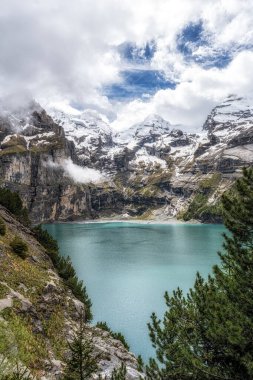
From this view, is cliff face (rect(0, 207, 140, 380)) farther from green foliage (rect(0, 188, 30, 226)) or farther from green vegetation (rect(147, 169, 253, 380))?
green foliage (rect(0, 188, 30, 226))

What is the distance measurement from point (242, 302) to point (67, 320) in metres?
18.3

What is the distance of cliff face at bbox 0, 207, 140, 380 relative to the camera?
69.7ft

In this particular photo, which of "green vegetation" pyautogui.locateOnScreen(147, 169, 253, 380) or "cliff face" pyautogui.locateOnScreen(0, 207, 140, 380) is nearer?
"green vegetation" pyautogui.locateOnScreen(147, 169, 253, 380)

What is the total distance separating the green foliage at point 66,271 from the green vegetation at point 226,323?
23.0 metres

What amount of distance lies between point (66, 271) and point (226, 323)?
3376 centimetres

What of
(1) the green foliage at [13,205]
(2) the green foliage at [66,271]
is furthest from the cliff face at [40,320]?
(1) the green foliage at [13,205]

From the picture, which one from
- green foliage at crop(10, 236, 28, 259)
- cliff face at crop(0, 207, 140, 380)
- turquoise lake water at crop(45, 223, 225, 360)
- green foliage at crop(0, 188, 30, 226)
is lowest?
turquoise lake water at crop(45, 223, 225, 360)

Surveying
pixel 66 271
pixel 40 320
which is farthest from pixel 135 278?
pixel 40 320

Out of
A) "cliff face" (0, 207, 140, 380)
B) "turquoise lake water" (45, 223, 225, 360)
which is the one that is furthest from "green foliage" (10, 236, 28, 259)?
"turquoise lake water" (45, 223, 225, 360)

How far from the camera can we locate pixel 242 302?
1753cm

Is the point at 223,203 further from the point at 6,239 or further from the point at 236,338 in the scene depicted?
the point at 6,239

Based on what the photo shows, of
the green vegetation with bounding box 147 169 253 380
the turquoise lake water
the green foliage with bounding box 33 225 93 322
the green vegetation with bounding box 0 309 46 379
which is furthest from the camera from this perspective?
the turquoise lake water

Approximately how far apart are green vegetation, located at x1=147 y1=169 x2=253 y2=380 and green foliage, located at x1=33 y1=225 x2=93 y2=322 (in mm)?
23029

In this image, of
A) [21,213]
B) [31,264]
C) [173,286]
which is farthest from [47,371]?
[173,286]
